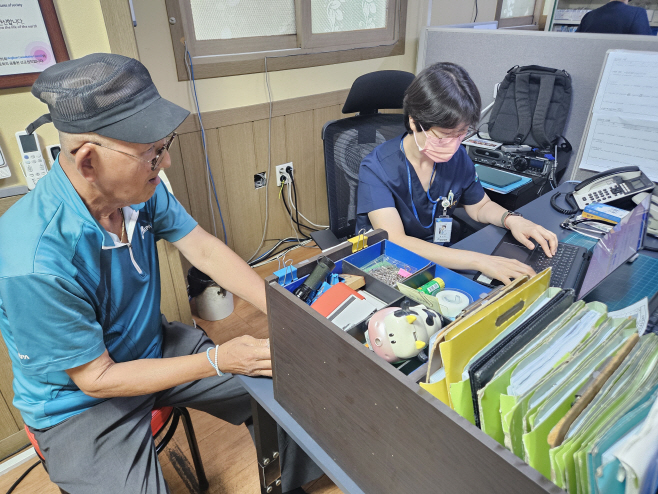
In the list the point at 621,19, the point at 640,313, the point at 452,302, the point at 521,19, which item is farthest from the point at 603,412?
the point at 521,19

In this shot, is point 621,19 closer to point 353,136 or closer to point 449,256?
point 353,136

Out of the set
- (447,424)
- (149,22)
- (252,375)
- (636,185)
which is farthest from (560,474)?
(149,22)

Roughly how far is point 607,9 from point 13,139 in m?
3.52

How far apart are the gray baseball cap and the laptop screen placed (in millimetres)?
1076

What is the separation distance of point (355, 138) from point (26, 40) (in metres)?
1.12

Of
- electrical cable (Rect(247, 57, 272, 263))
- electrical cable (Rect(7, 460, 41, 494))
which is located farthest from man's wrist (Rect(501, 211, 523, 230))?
electrical cable (Rect(7, 460, 41, 494))

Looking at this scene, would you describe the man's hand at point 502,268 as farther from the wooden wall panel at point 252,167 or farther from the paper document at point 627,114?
the wooden wall panel at point 252,167

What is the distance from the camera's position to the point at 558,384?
55 cm

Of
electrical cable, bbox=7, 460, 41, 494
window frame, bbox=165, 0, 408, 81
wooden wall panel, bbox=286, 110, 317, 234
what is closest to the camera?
electrical cable, bbox=7, 460, 41, 494

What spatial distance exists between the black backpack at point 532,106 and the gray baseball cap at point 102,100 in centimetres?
195

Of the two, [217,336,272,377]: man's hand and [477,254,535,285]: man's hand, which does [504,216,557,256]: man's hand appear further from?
[217,336,272,377]: man's hand

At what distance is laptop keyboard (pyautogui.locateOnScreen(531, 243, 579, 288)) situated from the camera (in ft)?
3.83

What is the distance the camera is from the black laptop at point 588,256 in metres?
1.11

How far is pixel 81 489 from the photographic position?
937mm
